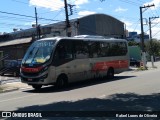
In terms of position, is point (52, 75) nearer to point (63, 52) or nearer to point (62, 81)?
point (62, 81)

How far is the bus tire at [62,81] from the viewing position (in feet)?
65.4

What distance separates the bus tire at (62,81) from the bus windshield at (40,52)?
1537 millimetres

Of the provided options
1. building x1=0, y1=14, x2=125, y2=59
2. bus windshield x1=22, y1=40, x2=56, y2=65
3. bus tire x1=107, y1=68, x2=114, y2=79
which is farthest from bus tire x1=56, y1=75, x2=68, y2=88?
building x1=0, y1=14, x2=125, y2=59

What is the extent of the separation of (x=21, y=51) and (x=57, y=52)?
22027 millimetres

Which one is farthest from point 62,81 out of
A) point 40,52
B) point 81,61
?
point 81,61

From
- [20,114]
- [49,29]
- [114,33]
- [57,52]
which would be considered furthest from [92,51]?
[114,33]

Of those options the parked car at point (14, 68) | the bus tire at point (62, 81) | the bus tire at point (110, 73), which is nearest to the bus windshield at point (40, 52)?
the bus tire at point (62, 81)

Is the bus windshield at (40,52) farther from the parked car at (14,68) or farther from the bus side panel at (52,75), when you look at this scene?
the parked car at (14,68)

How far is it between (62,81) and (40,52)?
2.11 meters

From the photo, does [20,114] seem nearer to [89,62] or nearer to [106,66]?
[89,62]

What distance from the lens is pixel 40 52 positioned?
19562mm

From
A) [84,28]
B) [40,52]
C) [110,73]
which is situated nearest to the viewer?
[40,52]

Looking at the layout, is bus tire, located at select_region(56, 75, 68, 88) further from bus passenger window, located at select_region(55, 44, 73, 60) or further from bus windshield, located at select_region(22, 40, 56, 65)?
bus windshield, located at select_region(22, 40, 56, 65)

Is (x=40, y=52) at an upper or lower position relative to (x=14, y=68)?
upper
